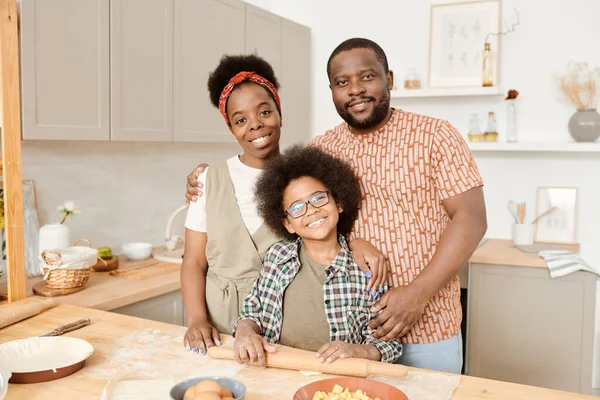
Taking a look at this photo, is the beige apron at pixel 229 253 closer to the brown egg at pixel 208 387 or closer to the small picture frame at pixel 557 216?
the brown egg at pixel 208 387

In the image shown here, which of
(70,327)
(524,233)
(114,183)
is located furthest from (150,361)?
(524,233)

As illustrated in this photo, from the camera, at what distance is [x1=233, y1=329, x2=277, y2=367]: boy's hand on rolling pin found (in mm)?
1346

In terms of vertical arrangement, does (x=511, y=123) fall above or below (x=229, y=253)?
above

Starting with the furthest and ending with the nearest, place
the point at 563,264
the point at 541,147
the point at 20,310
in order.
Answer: the point at 541,147, the point at 563,264, the point at 20,310

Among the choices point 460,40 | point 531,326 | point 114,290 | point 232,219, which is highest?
point 460,40

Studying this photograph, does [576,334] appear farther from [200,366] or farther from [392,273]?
[200,366]

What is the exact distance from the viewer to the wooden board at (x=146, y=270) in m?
2.56

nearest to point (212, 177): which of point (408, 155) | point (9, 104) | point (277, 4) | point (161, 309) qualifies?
point (408, 155)

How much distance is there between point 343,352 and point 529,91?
107 inches

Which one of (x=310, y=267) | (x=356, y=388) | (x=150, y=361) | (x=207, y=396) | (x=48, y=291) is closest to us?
(x=207, y=396)

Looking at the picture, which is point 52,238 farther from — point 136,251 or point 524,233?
point 524,233

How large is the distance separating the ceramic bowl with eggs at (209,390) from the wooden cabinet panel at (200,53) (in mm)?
1900

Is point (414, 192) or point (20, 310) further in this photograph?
point (20, 310)

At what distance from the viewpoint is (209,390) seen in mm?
1032
